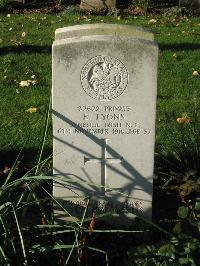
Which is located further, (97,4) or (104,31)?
(97,4)

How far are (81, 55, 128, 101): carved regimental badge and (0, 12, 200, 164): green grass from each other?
130 cm

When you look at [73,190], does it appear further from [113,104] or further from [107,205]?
[113,104]

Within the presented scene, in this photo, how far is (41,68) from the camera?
7.85m

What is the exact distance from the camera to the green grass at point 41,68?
6.11m

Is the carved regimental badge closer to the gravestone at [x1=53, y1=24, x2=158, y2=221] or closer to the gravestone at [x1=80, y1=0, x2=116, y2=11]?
the gravestone at [x1=53, y1=24, x2=158, y2=221]

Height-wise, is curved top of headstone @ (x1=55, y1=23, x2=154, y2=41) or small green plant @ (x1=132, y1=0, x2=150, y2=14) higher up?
small green plant @ (x1=132, y1=0, x2=150, y2=14)

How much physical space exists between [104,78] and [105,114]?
25cm

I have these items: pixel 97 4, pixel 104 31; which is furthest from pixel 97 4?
pixel 104 31

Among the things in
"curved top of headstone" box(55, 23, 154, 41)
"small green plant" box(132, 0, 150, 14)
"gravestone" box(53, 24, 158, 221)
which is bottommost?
"gravestone" box(53, 24, 158, 221)

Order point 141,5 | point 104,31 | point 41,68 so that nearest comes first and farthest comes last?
point 104,31
point 41,68
point 141,5

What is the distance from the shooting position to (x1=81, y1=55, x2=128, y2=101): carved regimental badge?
4.09 meters

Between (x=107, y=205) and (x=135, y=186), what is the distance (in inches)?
9.8

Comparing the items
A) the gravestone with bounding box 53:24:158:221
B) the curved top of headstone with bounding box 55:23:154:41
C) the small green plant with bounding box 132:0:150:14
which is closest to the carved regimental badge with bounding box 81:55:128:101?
the gravestone with bounding box 53:24:158:221

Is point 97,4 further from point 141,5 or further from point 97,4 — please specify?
point 141,5
